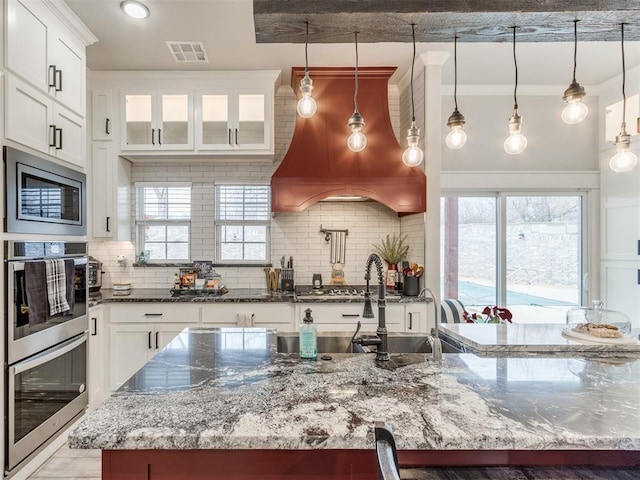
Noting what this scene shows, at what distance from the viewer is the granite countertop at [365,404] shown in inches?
36.3

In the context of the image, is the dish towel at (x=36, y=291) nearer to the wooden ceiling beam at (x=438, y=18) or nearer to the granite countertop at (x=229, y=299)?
the granite countertop at (x=229, y=299)

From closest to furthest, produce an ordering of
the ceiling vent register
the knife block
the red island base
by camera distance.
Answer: the red island base < the ceiling vent register < the knife block

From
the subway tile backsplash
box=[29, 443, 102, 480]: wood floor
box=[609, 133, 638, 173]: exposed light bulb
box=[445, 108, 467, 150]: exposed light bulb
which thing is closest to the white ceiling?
the subway tile backsplash

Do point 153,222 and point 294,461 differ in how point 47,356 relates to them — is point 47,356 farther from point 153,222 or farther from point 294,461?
point 294,461

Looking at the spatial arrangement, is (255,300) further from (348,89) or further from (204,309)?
(348,89)

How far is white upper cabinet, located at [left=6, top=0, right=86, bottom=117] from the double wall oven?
1.02m

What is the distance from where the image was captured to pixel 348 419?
100 centimetres

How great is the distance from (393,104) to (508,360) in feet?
10.1

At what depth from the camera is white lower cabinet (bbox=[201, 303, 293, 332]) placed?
3.18m

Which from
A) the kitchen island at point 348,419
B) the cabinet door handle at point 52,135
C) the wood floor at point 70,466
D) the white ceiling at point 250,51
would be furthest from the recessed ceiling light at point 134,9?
the wood floor at point 70,466

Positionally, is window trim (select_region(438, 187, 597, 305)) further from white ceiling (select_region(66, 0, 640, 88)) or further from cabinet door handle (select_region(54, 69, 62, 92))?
cabinet door handle (select_region(54, 69, 62, 92))

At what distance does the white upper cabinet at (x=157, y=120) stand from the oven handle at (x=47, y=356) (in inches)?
71.0

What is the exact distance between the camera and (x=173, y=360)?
4.98 ft

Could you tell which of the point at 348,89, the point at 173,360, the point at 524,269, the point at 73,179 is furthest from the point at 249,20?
the point at 524,269
